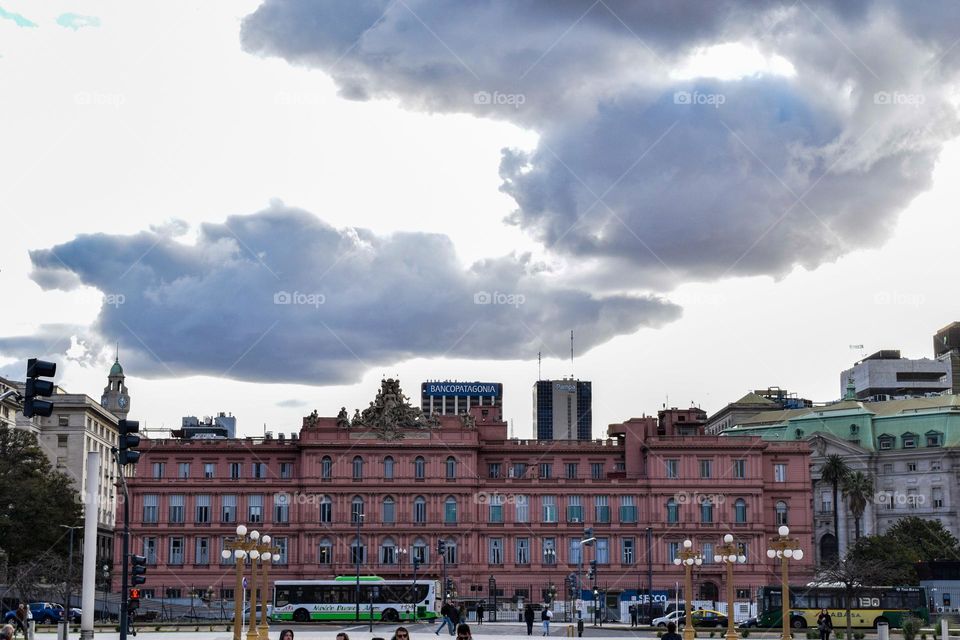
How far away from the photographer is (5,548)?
101 meters

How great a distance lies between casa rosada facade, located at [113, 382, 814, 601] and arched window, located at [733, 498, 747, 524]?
0.09m

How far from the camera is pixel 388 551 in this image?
118 meters

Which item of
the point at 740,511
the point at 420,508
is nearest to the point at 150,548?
the point at 420,508

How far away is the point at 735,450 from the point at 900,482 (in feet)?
161

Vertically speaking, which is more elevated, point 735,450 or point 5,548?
point 735,450

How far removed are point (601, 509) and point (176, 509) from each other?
38636 millimetres

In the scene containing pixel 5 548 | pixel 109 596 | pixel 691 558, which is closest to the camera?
pixel 691 558

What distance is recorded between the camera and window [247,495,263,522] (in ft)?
391

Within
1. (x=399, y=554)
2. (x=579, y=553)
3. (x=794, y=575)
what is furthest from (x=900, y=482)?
(x=399, y=554)

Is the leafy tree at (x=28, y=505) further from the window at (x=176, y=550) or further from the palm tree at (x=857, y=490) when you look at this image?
the palm tree at (x=857, y=490)

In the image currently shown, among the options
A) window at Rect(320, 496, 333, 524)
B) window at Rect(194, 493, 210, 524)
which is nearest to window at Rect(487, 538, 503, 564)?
window at Rect(320, 496, 333, 524)

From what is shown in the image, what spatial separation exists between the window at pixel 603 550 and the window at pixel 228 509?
3295 cm

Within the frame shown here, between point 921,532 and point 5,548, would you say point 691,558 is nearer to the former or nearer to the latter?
point 5,548

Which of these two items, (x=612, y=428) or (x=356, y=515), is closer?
(x=356, y=515)
